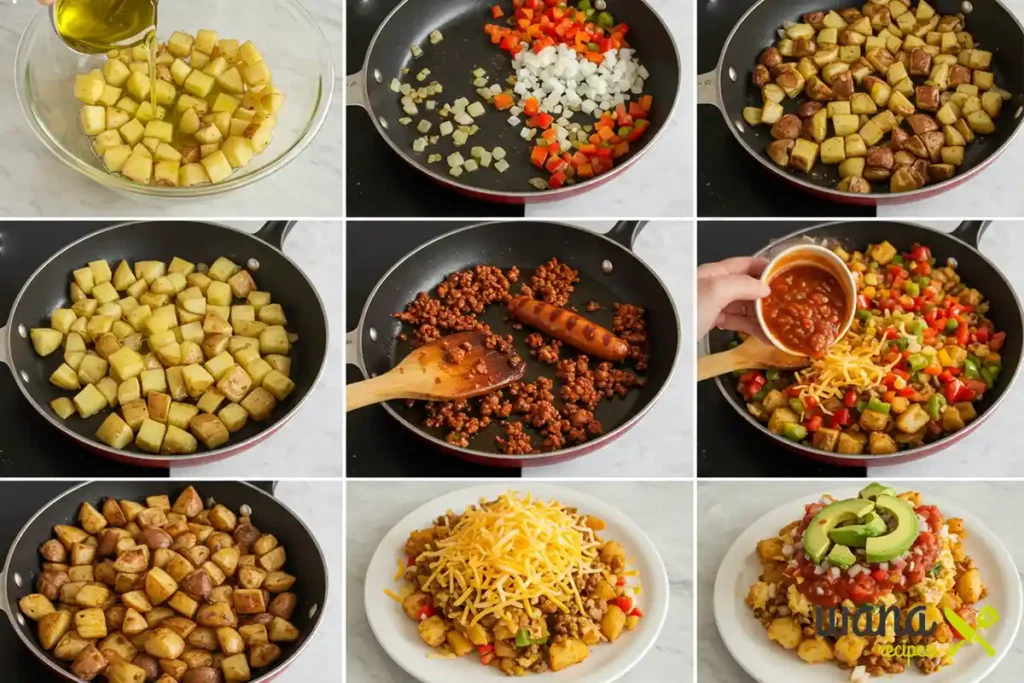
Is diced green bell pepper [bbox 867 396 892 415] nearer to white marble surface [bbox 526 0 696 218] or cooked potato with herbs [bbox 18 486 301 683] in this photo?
white marble surface [bbox 526 0 696 218]

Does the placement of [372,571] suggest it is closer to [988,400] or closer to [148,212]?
[148,212]

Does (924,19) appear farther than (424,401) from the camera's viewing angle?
Yes

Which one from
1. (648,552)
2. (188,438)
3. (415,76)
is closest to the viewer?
(188,438)

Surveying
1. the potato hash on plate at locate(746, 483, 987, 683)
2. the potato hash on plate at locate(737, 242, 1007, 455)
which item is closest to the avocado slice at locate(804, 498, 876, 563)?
the potato hash on plate at locate(746, 483, 987, 683)

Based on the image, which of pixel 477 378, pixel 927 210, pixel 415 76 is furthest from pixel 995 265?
pixel 415 76

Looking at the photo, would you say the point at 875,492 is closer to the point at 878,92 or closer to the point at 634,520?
the point at 634,520

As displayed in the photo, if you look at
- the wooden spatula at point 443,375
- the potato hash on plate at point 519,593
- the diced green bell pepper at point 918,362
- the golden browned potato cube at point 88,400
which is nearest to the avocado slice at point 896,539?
the diced green bell pepper at point 918,362
